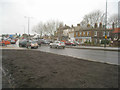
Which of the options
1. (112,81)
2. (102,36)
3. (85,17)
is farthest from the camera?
(85,17)

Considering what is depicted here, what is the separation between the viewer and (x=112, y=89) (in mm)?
3539

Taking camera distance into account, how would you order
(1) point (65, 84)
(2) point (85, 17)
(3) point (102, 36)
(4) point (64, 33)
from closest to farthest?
(1) point (65, 84) → (3) point (102, 36) → (2) point (85, 17) → (4) point (64, 33)

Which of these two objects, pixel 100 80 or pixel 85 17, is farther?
pixel 85 17

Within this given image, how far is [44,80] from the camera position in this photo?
4.21 meters

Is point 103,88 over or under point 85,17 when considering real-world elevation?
under

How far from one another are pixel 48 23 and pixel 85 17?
22277mm

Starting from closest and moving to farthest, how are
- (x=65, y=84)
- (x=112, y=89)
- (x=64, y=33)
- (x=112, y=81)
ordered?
(x=112, y=89) < (x=65, y=84) < (x=112, y=81) < (x=64, y=33)

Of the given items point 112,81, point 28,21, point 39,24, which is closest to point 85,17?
point 28,21

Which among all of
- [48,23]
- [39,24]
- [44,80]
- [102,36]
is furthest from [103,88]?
[39,24]

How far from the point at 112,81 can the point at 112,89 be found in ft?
2.23

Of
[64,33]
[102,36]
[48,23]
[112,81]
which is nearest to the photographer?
[112,81]

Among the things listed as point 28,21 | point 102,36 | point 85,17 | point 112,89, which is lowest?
point 112,89

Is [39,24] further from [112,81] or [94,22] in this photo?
[112,81]

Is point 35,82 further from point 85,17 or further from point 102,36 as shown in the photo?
point 85,17
